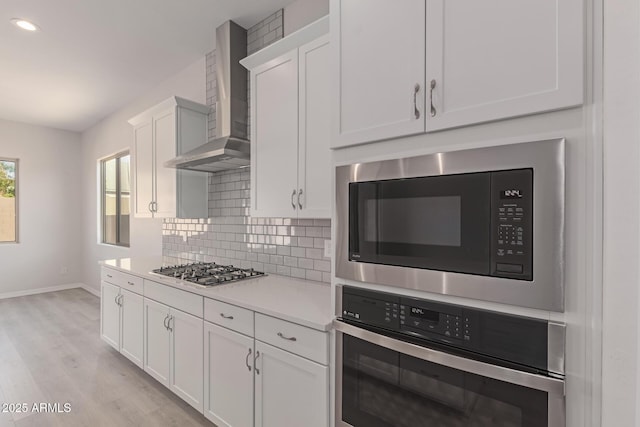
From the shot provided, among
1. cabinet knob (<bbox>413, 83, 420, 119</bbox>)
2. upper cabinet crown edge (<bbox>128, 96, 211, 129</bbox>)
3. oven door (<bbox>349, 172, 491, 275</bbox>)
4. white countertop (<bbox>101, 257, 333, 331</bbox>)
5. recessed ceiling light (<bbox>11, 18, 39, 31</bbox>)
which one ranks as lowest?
white countertop (<bbox>101, 257, 333, 331</bbox>)

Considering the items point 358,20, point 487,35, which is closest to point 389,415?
point 487,35

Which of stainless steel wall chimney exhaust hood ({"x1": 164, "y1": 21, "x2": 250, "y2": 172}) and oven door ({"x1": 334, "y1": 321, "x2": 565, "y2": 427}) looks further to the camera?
stainless steel wall chimney exhaust hood ({"x1": 164, "y1": 21, "x2": 250, "y2": 172})

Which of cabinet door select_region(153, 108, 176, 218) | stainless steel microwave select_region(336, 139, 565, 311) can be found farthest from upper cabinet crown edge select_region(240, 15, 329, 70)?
cabinet door select_region(153, 108, 176, 218)

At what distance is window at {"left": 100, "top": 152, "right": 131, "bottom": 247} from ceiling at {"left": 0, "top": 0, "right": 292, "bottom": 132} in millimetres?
1087

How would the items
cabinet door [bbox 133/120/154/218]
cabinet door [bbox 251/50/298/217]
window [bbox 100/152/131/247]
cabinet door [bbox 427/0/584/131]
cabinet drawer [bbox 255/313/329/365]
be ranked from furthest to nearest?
window [bbox 100/152/131/247] → cabinet door [bbox 133/120/154/218] → cabinet door [bbox 251/50/298/217] → cabinet drawer [bbox 255/313/329/365] → cabinet door [bbox 427/0/584/131]

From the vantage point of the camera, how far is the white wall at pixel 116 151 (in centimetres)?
357

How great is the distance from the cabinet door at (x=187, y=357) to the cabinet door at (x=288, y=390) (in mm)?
574

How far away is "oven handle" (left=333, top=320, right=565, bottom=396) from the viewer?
2.95ft

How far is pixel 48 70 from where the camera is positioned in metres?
3.53

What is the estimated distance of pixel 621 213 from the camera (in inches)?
30.9

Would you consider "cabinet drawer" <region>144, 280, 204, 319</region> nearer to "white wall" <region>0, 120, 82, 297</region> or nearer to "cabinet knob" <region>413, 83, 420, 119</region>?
"cabinet knob" <region>413, 83, 420, 119</region>

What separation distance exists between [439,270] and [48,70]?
15.0 ft

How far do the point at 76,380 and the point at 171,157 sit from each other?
2116 mm

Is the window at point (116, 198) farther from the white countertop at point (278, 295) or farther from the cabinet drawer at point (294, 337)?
the cabinet drawer at point (294, 337)
